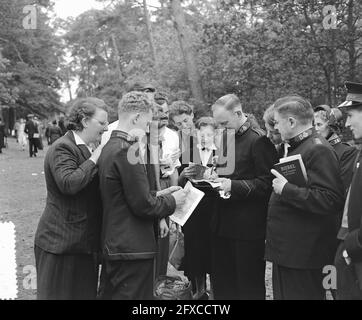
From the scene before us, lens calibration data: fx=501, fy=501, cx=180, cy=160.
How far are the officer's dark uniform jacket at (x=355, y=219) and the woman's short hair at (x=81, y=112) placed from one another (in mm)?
2044

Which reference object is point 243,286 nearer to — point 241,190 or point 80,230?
point 241,190

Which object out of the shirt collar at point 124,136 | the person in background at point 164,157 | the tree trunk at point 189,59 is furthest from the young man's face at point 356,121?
the tree trunk at point 189,59

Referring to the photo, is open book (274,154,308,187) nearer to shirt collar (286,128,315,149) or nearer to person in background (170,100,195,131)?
shirt collar (286,128,315,149)

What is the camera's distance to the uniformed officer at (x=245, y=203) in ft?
14.8

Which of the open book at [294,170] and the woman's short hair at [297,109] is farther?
the woman's short hair at [297,109]

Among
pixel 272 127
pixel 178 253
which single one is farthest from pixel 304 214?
pixel 178 253

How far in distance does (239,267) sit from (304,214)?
3.42 feet

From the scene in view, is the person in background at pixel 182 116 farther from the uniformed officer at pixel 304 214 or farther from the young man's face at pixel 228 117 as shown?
the uniformed officer at pixel 304 214

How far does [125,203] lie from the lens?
148 inches

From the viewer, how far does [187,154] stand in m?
6.00

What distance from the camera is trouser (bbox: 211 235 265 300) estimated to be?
464 centimetres

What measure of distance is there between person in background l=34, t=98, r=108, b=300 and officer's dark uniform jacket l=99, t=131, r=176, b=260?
183 millimetres

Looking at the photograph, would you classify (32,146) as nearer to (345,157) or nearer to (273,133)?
(273,133)

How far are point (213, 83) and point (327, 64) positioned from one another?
4.76m
